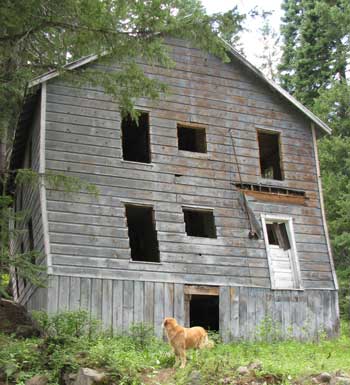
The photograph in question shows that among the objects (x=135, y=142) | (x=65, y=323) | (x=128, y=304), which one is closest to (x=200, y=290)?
(x=128, y=304)

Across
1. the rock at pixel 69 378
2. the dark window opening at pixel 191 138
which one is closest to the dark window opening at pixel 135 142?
the dark window opening at pixel 191 138

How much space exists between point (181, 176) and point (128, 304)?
372 centimetres

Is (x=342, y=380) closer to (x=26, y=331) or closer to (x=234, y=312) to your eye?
(x=234, y=312)

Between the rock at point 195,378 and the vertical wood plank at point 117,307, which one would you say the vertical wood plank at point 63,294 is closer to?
the vertical wood plank at point 117,307

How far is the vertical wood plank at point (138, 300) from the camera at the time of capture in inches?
586

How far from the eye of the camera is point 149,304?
1508cm

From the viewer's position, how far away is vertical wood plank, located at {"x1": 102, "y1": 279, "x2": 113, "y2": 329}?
14500 mm

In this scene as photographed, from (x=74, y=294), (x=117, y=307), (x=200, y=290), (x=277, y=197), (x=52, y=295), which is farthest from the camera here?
(x=277, y=197)

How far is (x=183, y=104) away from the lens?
17.4 metres

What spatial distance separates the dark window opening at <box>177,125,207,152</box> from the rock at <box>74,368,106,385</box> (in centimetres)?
877

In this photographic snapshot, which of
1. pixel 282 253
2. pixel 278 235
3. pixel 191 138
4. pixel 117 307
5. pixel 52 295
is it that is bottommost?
pixel 117 307

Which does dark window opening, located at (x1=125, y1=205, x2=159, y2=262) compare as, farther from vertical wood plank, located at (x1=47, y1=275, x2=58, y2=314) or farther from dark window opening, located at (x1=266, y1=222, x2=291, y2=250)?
vertical wood plank, located at (x1=47, y1=275, x2=58, y2=314)

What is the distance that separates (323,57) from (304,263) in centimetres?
1426

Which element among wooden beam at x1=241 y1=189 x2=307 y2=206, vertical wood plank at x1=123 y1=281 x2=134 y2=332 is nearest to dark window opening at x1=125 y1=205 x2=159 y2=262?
wooden beam at x1=241 y1=189 x2=307 y2=206
